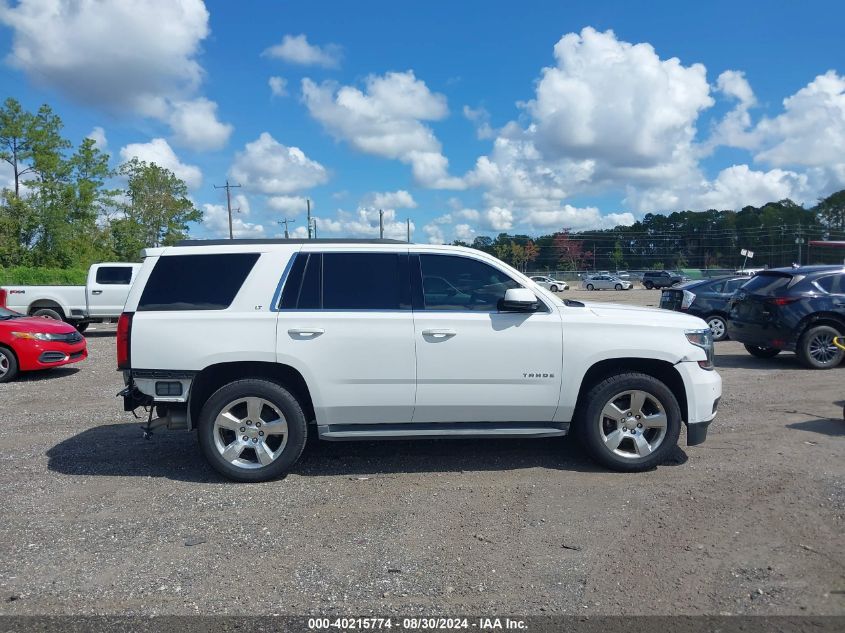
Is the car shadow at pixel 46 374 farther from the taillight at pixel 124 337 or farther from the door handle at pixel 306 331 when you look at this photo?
the door handle at pixel 306 331

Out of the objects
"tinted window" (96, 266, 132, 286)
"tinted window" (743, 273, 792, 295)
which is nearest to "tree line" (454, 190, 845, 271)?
"tinted window" (96, 266, 132, 286)

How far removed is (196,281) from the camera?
17.7 ft

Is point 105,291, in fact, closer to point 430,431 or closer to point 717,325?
point 430,431

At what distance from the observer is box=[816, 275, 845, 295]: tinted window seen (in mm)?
10656

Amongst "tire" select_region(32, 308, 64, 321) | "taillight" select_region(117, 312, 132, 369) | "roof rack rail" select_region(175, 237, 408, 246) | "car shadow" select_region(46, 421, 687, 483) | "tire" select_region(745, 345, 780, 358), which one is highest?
"roof rack rail" select_region(175, 237, 408, 246)

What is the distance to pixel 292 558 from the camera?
157 inches

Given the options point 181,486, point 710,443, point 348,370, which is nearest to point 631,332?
point 710,443

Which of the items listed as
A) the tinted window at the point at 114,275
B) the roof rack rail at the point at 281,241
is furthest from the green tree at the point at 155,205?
the roof rack rail at the point at 281,241

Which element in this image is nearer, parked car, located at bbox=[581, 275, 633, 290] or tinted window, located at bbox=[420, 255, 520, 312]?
tinted window, located at bbox=[420, 255, 520, 312]

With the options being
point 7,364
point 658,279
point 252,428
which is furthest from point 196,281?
point 658,279

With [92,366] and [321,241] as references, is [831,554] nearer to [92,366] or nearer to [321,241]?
[321,241]

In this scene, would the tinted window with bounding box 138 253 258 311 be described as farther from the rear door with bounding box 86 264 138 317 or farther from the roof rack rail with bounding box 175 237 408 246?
the rear door with bounding box 86 264 138 317

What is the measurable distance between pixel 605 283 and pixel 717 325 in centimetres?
4920

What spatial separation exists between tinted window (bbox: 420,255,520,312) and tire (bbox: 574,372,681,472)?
1160 mm
